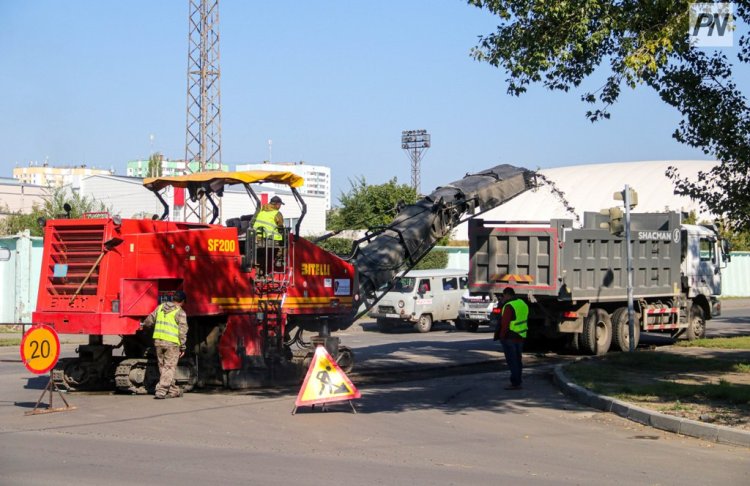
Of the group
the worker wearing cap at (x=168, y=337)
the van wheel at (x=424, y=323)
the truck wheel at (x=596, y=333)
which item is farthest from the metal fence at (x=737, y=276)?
the worker wearing cap at (x=168, y=337)

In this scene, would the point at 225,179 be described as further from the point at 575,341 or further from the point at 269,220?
the point at 575,341

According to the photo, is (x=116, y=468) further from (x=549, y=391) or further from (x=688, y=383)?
(x=688, y=383)

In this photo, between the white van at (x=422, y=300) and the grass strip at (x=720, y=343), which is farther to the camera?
the white van at (x=422, y=300)

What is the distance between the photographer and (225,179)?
14.2 m

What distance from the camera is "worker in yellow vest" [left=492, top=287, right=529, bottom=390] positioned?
566 inches

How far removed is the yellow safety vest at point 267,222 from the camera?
46.3 ft

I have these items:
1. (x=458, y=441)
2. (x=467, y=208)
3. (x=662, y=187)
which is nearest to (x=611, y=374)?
(x=467, y=208)

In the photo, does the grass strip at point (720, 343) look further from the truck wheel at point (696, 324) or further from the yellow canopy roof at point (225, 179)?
the yellow canopy roof at point (225, 179)

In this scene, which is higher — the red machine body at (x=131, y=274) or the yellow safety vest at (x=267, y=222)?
the yellow safety vest at (x=267, y=222)

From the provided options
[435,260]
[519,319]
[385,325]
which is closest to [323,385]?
[519,319]

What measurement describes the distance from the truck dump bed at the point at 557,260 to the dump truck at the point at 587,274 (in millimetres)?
21

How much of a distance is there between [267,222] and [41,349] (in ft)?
13.0

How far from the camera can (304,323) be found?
15.4 m

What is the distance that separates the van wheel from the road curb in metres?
13.9
